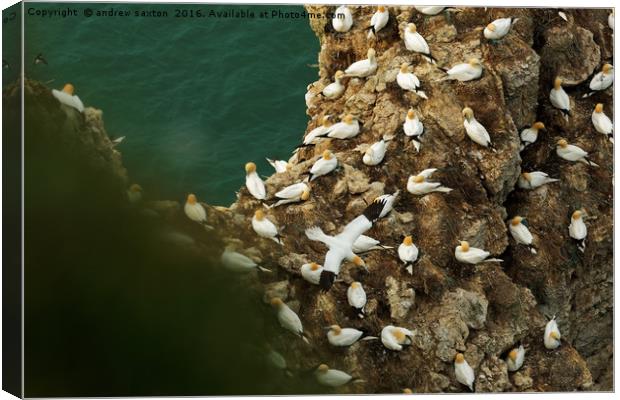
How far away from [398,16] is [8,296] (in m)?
6.14

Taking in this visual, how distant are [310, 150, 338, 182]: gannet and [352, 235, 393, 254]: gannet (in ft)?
3.15

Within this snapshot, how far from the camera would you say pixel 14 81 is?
18.8 m

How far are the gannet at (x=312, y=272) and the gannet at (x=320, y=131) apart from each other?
188 centimetres

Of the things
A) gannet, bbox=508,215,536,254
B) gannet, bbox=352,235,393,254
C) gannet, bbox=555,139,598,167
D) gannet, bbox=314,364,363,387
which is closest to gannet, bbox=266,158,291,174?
gannet, bbox=352,235,393,254

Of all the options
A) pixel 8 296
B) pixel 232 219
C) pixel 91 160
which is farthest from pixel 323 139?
pixel 8 296

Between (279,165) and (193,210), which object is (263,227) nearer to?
(193,210)

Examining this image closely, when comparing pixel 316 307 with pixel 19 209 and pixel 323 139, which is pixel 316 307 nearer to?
pixel 323 139

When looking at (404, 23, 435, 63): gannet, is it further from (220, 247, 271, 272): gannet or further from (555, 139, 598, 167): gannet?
(220, 247, 271, 272): gannet

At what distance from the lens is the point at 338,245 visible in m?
19.5

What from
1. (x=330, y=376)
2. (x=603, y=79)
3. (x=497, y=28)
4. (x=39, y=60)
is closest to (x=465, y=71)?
(x=497, y=28)

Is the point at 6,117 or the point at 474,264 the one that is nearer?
the point at 6,117

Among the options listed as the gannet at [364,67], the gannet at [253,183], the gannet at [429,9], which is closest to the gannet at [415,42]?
the gannet at [429,9]

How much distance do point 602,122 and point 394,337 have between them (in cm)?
425

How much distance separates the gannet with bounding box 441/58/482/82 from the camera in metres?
20.4
